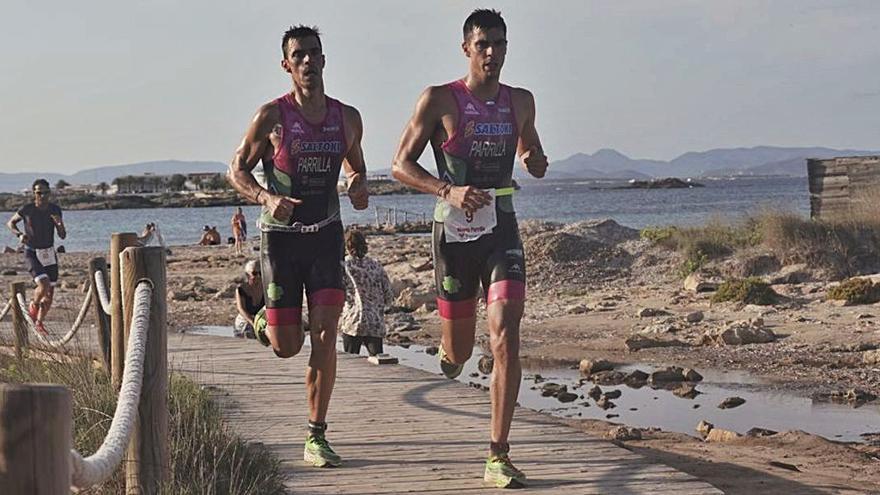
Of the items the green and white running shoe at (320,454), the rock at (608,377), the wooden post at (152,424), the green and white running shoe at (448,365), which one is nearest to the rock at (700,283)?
the rock at (608,377)

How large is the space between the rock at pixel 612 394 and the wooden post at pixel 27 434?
417 inches

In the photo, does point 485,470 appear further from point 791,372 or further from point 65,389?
point 791,372

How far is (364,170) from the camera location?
7816mm

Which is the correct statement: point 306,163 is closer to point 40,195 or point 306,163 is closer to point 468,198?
point 468,198

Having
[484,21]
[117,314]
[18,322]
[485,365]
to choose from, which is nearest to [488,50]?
[484,21]

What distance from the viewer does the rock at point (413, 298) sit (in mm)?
22656

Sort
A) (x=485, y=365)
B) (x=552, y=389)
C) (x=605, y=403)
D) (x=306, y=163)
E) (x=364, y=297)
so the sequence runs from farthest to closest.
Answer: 1. (x=485, y=365)
2. (x=552, y=389)
3. (x=605, y=403)
4. (x=364, y=297)
5. (x=306, y=163)

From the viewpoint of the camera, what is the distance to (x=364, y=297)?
42.4ft

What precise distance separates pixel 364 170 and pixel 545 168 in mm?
1017

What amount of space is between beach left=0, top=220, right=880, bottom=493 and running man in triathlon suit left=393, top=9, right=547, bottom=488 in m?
2.52

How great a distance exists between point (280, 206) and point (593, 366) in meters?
8.64

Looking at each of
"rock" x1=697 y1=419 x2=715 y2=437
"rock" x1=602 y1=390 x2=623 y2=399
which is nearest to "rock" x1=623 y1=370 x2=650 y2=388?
"rock" x1=602 y1=390 x2=623 y2=399

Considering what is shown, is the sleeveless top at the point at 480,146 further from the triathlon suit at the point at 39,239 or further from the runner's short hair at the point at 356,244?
the triathlon suit at the point at 39,239

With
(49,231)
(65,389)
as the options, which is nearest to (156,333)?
(65,389)
